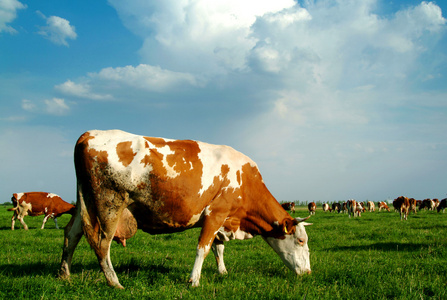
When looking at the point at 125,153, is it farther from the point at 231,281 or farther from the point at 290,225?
the point at 290,225

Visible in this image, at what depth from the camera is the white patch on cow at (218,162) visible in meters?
6.59

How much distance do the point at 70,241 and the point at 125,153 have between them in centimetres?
211

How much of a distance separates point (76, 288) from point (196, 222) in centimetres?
236

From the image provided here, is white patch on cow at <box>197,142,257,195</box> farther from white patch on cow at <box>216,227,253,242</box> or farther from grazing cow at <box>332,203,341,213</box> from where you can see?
grazing cow at <box>332,203,341,213</box>

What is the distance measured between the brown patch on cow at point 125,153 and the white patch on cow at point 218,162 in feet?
4.55

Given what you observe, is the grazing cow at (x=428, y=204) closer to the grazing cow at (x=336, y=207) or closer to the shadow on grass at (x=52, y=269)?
the grazing cow at (x=336, y=207)

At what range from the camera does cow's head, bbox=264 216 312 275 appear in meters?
7.17

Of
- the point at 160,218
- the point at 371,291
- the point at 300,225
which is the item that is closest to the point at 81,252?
the point at 160,218

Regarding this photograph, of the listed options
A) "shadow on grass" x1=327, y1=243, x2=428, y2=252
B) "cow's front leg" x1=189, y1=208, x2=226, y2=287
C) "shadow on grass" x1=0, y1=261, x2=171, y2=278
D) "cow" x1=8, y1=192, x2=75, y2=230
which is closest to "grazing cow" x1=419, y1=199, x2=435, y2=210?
"shadow on grass" x1=327, y1=243, x2=428, y2=252

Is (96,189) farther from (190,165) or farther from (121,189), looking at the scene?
(190,165)

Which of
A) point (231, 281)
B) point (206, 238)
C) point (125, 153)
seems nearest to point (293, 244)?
point (231, 281)

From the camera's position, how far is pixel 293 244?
286 inches

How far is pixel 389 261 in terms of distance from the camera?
8656mm

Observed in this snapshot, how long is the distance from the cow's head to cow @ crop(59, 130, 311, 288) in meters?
0.02
